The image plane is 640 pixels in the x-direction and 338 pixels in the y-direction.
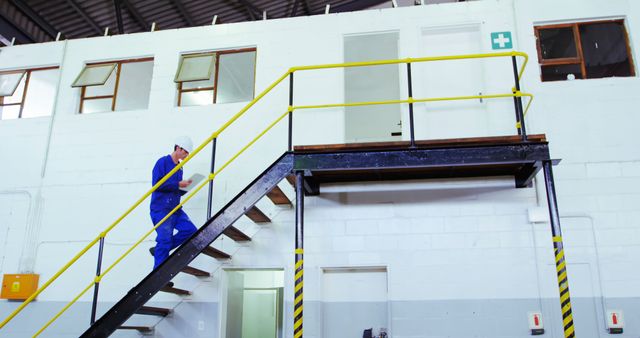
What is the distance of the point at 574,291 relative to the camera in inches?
254

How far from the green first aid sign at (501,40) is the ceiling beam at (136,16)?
823 cm

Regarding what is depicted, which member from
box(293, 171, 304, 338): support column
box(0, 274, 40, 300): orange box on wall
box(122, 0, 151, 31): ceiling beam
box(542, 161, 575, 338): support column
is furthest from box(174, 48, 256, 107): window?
box(542, 161, 575, 338): support column

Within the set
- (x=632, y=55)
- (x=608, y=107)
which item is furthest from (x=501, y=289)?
(x=632, y=55)

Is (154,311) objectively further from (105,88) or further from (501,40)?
(501,40)

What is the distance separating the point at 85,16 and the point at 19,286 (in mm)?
6864

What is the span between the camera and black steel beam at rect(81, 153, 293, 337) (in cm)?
560

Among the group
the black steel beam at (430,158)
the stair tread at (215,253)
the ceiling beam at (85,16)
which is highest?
the ceiling beam at (85,16)

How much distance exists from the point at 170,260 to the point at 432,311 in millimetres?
3405

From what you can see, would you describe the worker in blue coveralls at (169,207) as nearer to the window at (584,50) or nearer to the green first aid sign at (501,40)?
the green first aid sign at (501,40)

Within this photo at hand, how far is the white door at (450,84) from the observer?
7383 mm

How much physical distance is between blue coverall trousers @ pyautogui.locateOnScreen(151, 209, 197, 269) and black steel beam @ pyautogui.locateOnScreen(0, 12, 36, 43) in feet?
24.2

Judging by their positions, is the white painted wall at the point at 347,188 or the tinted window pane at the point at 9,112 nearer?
the white painted wall at the point at 347,188

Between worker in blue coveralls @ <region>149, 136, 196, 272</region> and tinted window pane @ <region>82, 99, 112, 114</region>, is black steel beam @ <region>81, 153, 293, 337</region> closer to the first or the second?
worker in blue coveralls @ <region>149, 136, 196, 272</region>

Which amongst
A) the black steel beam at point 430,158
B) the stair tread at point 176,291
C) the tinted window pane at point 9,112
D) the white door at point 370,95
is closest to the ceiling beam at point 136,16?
the tinted window pane at point 9,112
